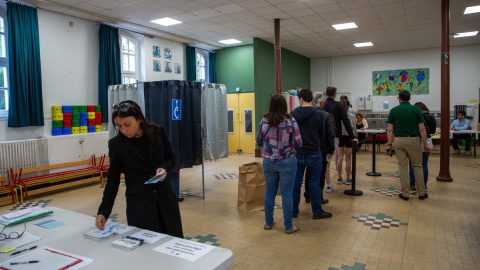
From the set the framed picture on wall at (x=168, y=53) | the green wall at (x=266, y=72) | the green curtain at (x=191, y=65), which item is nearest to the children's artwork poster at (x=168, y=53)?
the framed picture on wall at (x=168, y=53)

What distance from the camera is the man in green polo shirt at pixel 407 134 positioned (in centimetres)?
466

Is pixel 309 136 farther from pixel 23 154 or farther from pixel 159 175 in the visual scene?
pixel 23 154

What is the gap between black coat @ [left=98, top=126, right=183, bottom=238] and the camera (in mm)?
2070

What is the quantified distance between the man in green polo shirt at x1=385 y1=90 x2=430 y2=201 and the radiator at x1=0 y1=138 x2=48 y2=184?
6.09 meters

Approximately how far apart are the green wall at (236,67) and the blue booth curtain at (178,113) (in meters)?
5.78

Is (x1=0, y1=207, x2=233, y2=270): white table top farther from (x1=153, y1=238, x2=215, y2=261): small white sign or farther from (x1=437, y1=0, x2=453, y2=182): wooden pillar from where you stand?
(x1=437, y1=0, x2=453, y2=182): wooden pillar

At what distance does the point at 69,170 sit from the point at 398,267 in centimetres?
607

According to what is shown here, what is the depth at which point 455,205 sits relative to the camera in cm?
468

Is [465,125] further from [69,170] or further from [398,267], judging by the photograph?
[69,170]

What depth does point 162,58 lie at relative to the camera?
9.68 m

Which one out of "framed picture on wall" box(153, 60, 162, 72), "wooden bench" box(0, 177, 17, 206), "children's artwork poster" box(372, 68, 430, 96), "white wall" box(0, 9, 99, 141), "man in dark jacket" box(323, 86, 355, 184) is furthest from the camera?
"children's artwork poster" box(372, 68, 430, 96)

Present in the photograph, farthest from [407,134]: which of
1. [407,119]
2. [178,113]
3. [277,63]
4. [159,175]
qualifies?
[159,175]

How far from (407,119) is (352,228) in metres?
1.83

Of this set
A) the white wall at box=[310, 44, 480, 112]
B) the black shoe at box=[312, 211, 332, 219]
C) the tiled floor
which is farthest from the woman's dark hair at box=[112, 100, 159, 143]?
the white wall at box=[310, 44, 480, 112]
